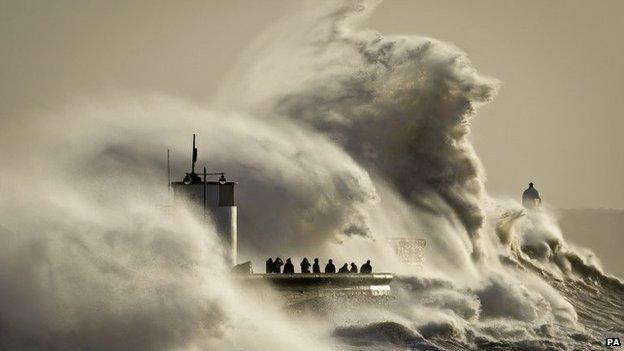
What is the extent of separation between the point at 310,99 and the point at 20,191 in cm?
2038

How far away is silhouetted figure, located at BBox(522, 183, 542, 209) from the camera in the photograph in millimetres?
92625

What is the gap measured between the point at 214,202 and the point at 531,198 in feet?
138

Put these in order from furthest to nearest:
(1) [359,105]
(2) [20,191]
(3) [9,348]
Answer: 1. (1) [359,105]
2. (2) [20,191]
3. (3) [9,348]

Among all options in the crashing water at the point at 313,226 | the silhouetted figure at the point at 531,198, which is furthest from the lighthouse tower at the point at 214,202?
the silhouetted figure at the point at 531,198

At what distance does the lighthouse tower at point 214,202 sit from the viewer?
2068 inches

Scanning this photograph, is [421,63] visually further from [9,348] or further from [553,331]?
[9,348]

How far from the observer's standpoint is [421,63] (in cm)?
7075

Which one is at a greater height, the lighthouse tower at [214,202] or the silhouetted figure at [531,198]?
the silhouetted figure at [531,198]

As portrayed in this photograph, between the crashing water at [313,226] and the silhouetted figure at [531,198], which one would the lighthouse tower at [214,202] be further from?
the silhouetted figure at [531,198]

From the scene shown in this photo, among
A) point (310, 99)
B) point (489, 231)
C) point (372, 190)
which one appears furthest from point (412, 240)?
point (489, 231)

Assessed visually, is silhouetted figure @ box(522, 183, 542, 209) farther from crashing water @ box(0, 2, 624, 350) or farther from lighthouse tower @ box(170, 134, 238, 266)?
lighthouse tower @ box(170, 134, 238, 266)

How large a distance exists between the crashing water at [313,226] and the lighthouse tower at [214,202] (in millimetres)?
616

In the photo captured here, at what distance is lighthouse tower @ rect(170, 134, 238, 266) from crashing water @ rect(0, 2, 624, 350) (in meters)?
0.62

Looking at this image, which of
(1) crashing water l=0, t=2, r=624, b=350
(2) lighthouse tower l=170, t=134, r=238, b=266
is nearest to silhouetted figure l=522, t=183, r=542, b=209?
(1) crashing water l=0, t=2, r=624, b=350
